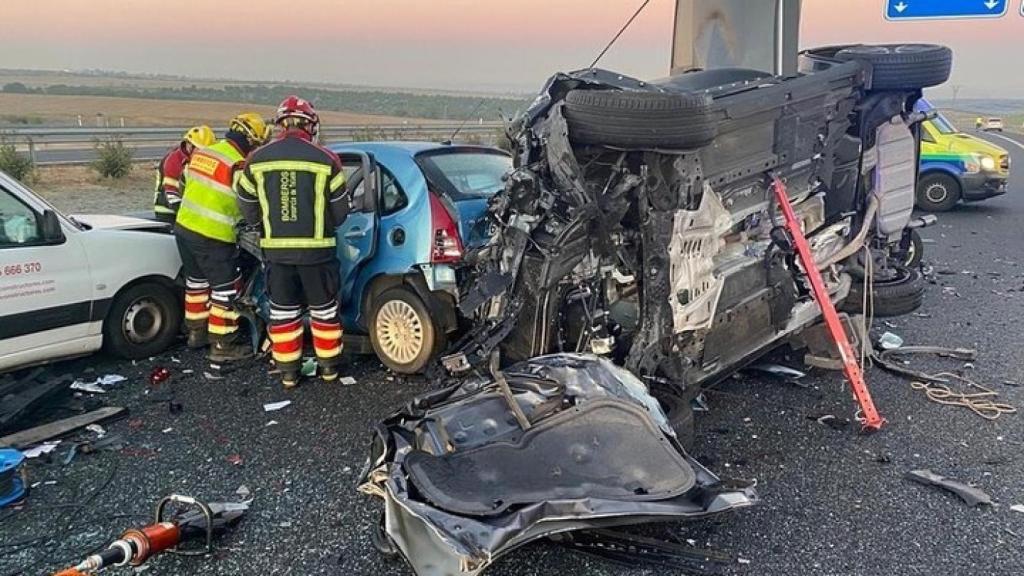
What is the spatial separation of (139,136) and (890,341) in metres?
27.6

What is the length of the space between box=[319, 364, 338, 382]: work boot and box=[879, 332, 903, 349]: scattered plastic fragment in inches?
158

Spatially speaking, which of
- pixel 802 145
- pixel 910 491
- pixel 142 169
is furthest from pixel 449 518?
pixel 142 169

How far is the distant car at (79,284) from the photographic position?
5.12 m

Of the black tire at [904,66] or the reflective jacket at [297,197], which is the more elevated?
the black tire at [904,66]

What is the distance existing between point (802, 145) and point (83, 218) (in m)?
5.46

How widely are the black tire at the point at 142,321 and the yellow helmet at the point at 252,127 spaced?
1.35 m

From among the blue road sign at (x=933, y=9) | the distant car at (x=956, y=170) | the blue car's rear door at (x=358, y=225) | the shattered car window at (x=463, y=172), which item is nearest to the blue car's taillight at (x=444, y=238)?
the shattered car window at (x=463, y=172)

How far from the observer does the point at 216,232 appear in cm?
586

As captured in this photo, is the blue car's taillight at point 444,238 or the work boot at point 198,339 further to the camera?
the work boot at point 198,339

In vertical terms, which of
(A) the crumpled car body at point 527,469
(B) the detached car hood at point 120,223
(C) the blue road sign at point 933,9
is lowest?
(A) the crumpled car body at point 527,469

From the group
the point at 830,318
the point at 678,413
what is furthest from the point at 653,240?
the point at 830,318

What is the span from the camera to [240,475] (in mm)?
4191

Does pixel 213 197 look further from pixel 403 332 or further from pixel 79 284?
pixel 403 332

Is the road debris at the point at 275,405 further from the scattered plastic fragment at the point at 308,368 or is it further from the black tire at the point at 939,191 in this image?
the black tire at the point at 939,191
